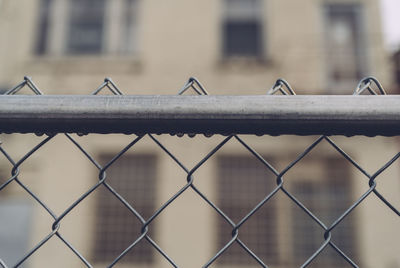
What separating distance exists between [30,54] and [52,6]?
1.14 m

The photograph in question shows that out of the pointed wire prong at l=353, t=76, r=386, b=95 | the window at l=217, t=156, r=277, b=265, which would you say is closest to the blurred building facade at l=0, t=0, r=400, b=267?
the window at l=217, t=156, r=277, b=265

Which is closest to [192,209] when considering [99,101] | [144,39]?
[144,39]

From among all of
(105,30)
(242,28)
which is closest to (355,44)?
(242,28)

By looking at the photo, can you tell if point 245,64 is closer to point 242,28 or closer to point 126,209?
point 242,28

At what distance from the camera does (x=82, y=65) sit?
7.90m

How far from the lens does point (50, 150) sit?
7.55m

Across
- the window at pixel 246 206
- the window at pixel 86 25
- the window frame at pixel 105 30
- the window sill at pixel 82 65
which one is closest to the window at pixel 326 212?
the window at pixel 246 206

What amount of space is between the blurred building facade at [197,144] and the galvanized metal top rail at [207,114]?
6.37m

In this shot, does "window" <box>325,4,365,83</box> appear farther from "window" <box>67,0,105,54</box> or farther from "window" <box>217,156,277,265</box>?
"window" <box>67,0,105,54</box>

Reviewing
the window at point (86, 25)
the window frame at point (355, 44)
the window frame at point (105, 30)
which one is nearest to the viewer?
the window frame at point (355, 44)

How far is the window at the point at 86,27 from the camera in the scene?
8.14m

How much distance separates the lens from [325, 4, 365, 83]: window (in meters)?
7.89

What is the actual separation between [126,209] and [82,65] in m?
2.86

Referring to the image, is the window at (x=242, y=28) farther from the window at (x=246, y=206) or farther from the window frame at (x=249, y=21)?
the window at (x=246, y=206)
